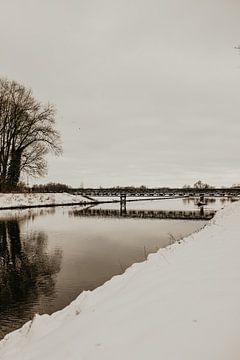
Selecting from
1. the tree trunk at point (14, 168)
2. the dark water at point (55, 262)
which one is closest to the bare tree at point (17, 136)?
the tree trunk at point (14, 168)

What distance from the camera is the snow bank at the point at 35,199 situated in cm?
4423

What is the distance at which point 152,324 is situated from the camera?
4566 millimetres

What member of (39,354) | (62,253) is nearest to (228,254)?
(39,354)

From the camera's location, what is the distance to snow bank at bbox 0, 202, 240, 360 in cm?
394

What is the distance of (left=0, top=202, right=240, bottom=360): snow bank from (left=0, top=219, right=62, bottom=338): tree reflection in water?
1.81 metres

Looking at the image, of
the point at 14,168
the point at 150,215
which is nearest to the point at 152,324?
the point at 150,215

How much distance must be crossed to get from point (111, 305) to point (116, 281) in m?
2.59

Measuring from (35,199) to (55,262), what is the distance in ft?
123

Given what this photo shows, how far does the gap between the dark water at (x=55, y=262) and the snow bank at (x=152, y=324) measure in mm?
1768

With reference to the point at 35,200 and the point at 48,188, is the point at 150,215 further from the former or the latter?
the point at 48,188

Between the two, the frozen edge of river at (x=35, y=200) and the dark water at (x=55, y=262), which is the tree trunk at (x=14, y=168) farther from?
the dark water at (x=55, y=262)

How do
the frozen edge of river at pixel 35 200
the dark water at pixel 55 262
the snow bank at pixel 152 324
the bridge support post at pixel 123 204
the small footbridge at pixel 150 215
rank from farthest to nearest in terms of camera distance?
the bridge support post at pixel 123 204, the frozen edge of river at pixel 35 200, the small footbridge at pixel 150 215, the dark water at pixel 55 262, the snow bank at pixel 152 324

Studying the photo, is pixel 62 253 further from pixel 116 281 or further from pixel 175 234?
pixel 175 234

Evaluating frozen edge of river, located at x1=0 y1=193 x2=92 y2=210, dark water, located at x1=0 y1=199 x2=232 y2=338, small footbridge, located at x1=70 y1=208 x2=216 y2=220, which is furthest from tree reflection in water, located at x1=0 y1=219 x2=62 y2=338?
frozen edge of river, located at x1=0 y1=193 x2=92 y2=210
